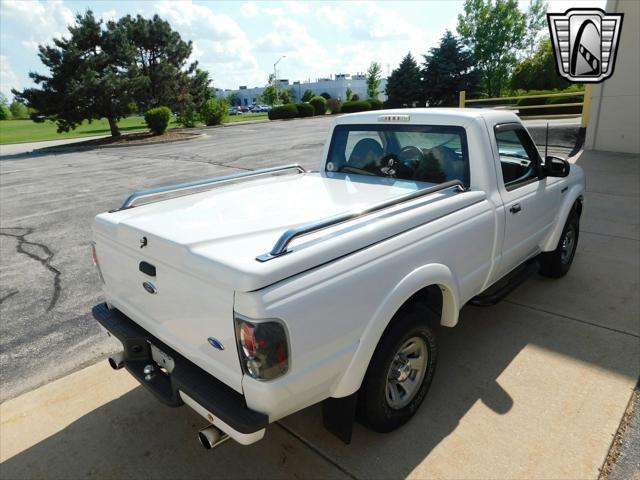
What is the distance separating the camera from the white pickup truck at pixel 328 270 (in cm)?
194

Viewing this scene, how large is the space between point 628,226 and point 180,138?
77.0ft

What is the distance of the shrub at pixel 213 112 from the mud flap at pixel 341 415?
1416 inches

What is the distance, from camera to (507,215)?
3293 millimetres

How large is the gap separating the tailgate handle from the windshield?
217 cm

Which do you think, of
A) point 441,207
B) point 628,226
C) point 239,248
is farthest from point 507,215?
point 628,226

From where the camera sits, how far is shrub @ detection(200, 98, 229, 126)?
116 feet

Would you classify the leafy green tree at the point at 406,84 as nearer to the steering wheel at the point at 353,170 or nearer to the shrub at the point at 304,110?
the shrub at the point at 304,110

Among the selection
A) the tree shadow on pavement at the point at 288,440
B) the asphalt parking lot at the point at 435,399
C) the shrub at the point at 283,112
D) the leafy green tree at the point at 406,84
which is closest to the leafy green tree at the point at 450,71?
the leafy green tree at the point at 406,84

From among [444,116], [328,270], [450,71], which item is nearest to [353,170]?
[444,116]

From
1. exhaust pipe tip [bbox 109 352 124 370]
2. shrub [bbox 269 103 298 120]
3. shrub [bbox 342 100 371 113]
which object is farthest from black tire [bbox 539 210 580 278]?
shrub [bbox 342 100 371 113]

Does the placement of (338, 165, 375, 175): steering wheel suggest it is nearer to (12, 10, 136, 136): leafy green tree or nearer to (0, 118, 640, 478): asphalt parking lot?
(0, 118, 640, 478): asphalt parking lot

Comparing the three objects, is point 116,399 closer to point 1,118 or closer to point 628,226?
point 628,226

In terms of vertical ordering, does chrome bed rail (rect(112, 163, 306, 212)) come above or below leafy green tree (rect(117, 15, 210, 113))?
below

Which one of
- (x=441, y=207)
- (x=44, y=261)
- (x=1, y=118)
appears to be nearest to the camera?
(x=441, y=207)
